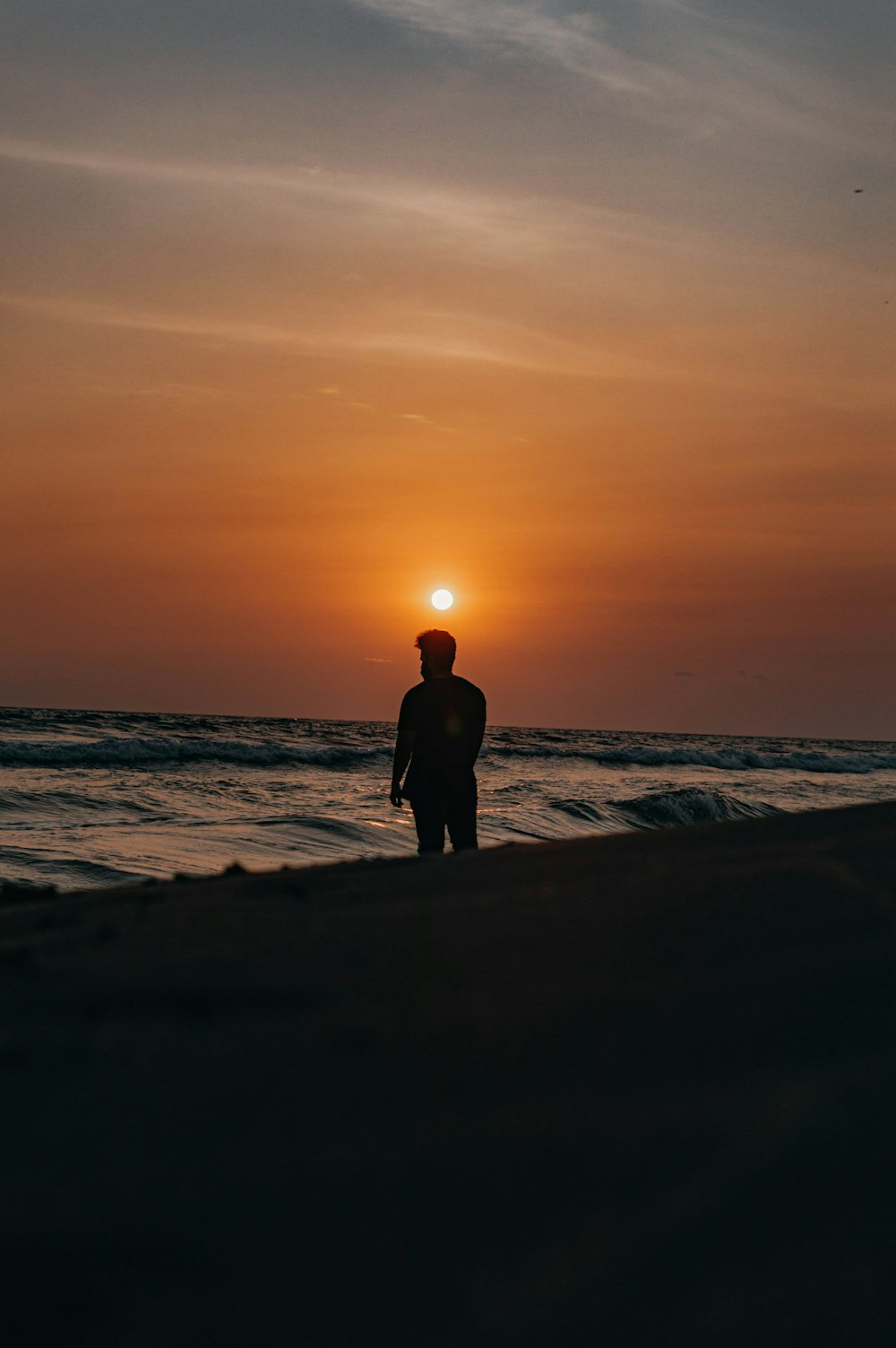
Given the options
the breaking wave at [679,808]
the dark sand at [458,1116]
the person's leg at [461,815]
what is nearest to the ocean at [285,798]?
the breaking wave at [679,808]

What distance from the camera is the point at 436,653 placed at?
6594mm

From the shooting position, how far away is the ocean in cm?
1013

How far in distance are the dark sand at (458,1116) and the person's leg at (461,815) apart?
4.96m

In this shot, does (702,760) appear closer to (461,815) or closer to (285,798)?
(285,798)

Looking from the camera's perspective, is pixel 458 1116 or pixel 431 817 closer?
pixel 458 1116

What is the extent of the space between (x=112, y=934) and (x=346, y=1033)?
1.41 feet

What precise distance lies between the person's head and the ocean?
1.23 meters

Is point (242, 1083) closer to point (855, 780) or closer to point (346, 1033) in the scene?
point (346, 1033)

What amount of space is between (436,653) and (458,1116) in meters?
5.59

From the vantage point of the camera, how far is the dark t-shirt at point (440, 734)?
6422 mm

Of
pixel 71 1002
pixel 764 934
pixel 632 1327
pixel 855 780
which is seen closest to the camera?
pixel 632 1327

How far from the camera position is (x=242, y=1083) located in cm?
107

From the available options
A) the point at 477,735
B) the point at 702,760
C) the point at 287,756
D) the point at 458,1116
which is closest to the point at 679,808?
the point at 477,735

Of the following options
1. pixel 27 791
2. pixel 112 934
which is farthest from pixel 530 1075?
pixel 27 791
